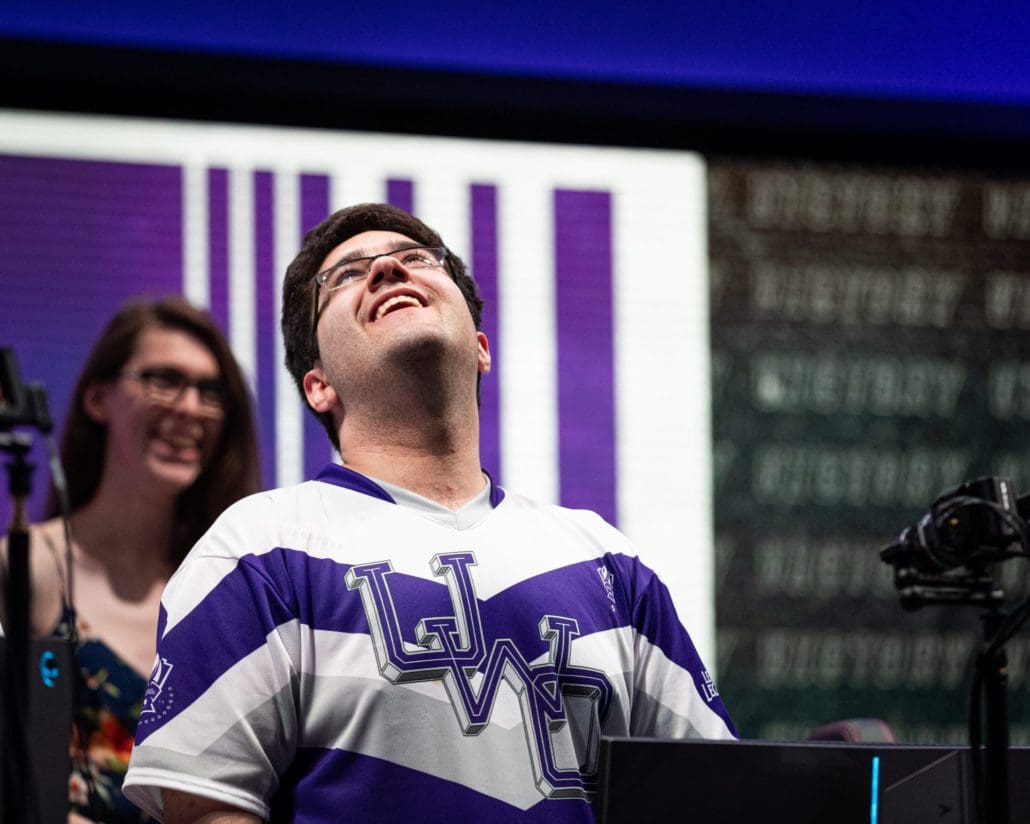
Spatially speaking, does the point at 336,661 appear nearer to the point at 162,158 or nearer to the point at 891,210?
the point at 162,158

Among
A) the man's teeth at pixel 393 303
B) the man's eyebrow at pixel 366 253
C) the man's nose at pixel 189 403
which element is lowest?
the man's teeth at pixel 393 303

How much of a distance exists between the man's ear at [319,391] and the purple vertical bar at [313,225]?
144cm

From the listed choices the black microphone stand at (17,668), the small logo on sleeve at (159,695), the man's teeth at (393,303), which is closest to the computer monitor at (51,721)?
the black microphone stand at (17,668)

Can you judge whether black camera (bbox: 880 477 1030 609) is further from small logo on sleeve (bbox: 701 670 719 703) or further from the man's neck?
the man's neck

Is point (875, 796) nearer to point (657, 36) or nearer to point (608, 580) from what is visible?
point (608, 580)

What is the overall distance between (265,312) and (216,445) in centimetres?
38

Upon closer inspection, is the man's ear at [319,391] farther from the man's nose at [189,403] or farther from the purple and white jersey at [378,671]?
the man's nose at [189,403]

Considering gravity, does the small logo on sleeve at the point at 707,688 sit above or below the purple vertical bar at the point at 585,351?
below

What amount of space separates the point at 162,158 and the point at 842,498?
207 centimetres

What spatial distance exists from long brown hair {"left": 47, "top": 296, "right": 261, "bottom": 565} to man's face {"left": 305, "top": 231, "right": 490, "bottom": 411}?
143 centimetres

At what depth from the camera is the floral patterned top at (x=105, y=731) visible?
9.97 feet

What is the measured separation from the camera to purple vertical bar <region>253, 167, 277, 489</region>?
370cm

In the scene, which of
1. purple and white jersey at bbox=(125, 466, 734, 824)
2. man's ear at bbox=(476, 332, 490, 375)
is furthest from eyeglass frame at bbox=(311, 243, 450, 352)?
purple and white jersey at bbox=(125, 466, 734, 824)

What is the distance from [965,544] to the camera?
1.82 metres
